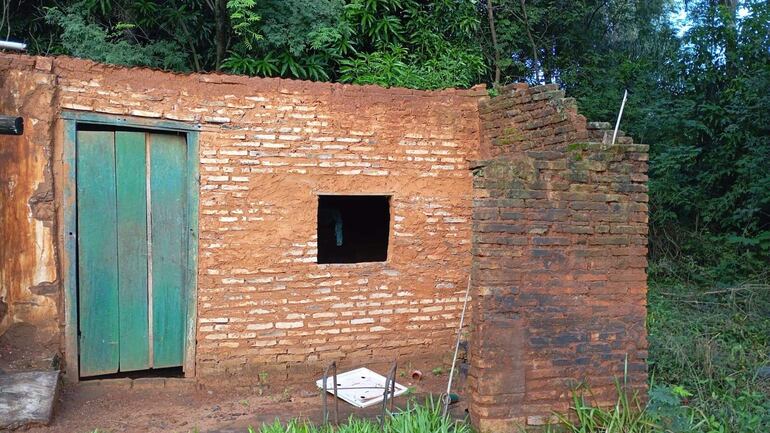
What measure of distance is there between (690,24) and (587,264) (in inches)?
373

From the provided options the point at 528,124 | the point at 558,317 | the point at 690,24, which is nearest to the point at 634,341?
the point at 558,317

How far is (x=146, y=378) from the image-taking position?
210 inches

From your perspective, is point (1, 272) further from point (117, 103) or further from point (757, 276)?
point (757, 276)

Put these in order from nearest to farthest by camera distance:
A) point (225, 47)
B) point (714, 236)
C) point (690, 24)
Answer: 1. point (225, 47)
2. point (714, 236)
3. point (690, 24)

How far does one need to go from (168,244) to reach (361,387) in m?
2.09

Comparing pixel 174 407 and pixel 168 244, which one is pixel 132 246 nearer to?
pixel 168 244

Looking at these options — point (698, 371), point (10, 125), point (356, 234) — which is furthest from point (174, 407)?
point (698, 371)

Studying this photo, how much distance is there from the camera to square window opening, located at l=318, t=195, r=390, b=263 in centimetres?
845

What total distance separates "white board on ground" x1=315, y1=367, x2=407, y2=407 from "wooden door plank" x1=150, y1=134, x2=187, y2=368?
4.56 feet

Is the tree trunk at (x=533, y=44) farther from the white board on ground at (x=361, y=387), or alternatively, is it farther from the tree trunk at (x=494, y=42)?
the white board on ground at (x=361, y=387)

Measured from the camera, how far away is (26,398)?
14.3 feet

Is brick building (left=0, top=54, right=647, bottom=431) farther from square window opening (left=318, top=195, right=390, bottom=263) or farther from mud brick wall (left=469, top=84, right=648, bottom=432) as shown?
square window opening (left=318, top=195, right=390, bottom=263)

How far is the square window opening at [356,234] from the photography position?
333 inches

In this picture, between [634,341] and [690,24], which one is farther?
[690,24]
